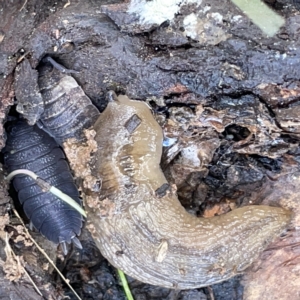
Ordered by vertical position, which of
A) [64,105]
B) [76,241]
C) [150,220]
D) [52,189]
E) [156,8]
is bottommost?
[76,241]

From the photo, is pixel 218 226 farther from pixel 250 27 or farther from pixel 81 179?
pixel 250 27

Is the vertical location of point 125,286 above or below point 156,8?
below

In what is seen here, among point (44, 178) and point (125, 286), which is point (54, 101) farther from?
point (125, 286)

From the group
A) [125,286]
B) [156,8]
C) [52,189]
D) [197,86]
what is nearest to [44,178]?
[52,189]

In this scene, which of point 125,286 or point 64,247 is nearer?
point 64,247

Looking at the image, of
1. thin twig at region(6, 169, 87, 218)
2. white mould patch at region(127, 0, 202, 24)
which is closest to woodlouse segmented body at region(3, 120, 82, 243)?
thin twig at region(6, 169, 87, 218)

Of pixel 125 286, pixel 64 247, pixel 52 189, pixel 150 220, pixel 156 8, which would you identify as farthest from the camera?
pixel 125 286

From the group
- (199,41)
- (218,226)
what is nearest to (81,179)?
(218,226)

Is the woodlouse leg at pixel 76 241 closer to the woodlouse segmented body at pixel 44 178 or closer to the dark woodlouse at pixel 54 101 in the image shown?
the woodlouse segmented body at pixel 44 178
